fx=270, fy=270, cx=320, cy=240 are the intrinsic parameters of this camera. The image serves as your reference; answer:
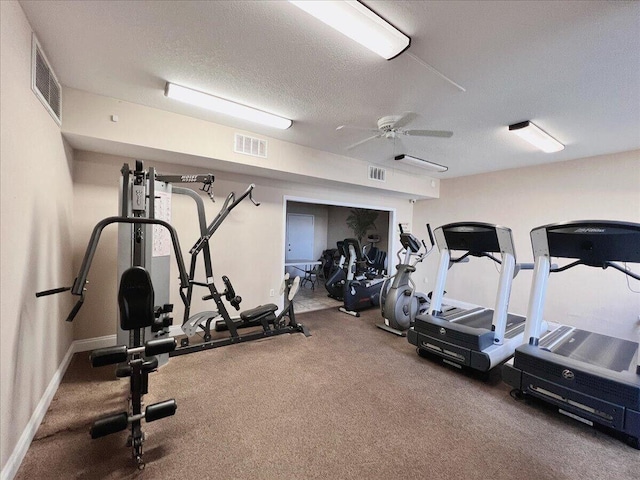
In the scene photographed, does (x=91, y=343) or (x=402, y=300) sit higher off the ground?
(x=402, y=300)

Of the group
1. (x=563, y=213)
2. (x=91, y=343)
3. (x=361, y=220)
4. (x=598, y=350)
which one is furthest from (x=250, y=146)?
(x=563, y=213)

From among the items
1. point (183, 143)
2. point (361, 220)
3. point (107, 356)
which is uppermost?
point (183, 143)

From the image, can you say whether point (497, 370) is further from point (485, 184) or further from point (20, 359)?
point (20, 359)

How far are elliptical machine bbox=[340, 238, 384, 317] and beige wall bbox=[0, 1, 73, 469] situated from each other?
12.6ft

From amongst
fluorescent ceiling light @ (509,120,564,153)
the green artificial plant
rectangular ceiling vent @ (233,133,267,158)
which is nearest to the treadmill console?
fluorescent ceiling light @ (509,120,564,153)

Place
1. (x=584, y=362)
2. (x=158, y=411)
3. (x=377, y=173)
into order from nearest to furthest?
(x=158, y=411)
(x=584, y=362)
(x=377, y=173)

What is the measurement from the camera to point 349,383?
2.60m

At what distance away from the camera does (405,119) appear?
2949mm

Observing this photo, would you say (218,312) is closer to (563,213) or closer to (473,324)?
(473,324)

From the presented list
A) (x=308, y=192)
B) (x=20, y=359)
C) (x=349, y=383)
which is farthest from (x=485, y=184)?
(x=20, y=359)

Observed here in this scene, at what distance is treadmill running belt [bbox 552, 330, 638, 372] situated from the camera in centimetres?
235

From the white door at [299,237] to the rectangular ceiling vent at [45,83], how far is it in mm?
5889

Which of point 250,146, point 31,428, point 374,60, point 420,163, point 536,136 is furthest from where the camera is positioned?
point 420,163

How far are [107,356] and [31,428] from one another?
952 mm
